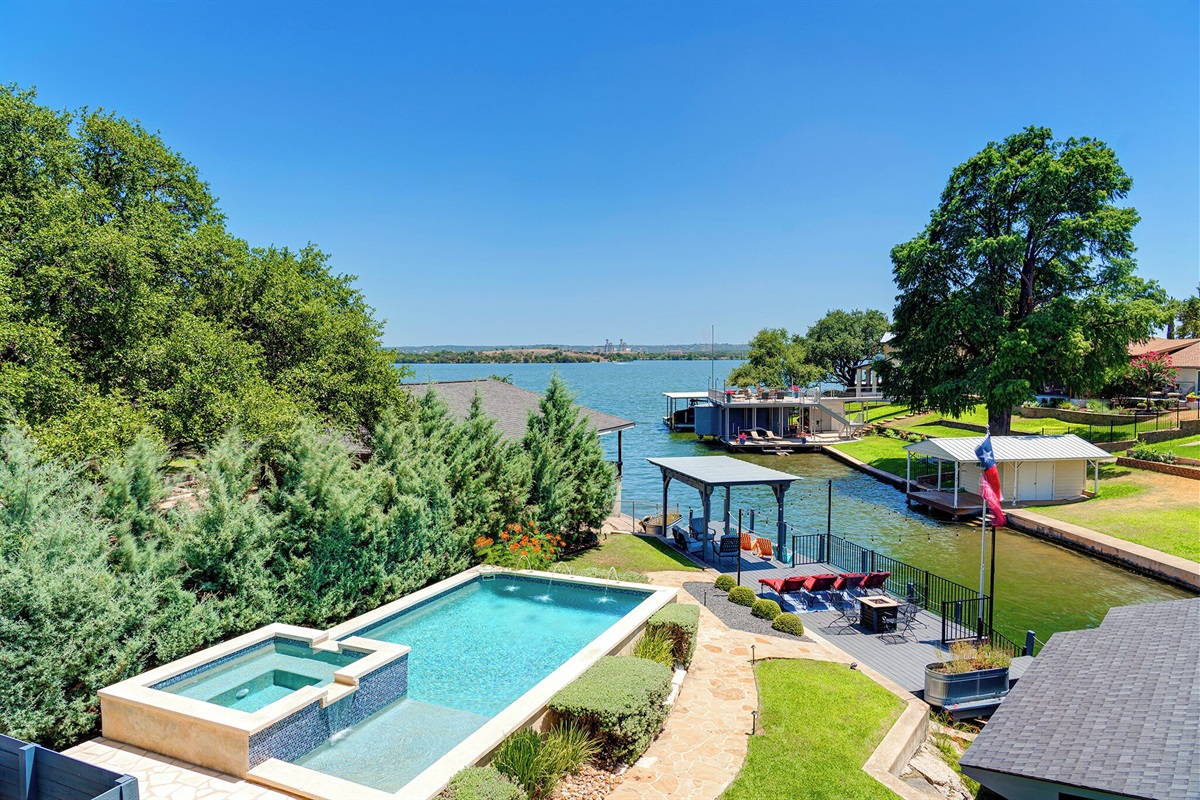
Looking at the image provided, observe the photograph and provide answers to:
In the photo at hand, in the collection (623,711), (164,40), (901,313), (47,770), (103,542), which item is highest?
(164,40)

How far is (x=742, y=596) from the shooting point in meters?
13.3

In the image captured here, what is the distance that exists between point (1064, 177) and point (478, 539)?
33008 mm

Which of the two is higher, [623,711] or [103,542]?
[103,542]

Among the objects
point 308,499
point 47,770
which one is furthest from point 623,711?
point 308,499

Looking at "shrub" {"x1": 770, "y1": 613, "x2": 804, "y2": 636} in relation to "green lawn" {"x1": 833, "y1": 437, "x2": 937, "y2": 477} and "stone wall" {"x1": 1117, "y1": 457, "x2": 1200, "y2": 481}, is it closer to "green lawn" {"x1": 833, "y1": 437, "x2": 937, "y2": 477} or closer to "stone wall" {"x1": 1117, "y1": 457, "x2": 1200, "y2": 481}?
"stone wall" {"x1": 1117, "y1": 457, "x2": 1200, "y2": 481}

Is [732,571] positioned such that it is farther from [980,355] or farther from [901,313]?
[901,313]

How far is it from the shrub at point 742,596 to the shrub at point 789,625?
3.74 ft

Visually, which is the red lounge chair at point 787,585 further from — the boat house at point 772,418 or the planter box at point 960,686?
the boat house at point 772,418

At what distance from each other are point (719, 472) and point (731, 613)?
5.63m

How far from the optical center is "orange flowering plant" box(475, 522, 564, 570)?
1445cm

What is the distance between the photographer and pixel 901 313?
3719cm

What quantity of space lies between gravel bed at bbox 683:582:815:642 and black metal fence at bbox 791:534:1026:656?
3149 mm

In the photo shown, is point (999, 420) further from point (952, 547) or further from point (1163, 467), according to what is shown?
point (952, 547)

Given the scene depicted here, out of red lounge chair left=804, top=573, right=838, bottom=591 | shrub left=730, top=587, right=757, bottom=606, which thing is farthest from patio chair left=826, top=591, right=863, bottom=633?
shrub left=730, top=587, right=757, bottom=606
